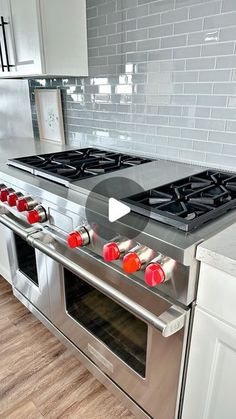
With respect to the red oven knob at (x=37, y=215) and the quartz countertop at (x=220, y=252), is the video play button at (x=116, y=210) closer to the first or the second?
the quartz countertop at (x=220, y=252)

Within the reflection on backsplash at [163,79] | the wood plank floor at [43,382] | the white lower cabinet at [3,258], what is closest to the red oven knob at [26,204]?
the white lower cabinet at [3,258]

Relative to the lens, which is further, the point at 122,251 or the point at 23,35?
the point at 23,35

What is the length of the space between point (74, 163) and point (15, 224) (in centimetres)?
38

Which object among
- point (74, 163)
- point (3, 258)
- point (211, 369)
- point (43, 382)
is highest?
point (74, 163)

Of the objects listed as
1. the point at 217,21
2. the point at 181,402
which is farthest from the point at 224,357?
the point at 217,21

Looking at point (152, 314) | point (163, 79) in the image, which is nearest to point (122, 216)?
point (152, 314)

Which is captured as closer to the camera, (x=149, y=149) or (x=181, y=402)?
(x=181, y=402)

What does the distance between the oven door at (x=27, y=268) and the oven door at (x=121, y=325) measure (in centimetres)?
7

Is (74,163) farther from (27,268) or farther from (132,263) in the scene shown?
(132,263)

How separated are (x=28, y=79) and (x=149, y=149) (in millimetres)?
1120

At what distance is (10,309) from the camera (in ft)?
5.59

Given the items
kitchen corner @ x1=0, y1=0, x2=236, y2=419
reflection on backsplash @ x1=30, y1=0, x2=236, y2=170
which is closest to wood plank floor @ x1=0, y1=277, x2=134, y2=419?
kitchen corner @ x1=0, y1=0, x2=236, y2=419

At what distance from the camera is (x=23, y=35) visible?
1452mm

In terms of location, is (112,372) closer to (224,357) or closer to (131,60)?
(224,357)
